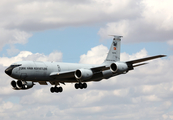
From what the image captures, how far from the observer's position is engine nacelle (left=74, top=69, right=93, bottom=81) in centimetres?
5802

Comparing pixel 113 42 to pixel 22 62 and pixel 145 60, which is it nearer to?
pixel 145 60

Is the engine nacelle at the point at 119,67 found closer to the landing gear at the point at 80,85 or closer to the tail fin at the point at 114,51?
the landing gear at the point at 80,85

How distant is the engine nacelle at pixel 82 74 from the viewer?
58.0 m

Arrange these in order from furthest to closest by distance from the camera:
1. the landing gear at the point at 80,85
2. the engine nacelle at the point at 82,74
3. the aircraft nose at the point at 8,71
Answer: the landing gear at the point at 80,85 → the engine nacelle at the point at 82,74 → the aircraft nose at the point at 8,71

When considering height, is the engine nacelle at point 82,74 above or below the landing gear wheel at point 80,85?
above

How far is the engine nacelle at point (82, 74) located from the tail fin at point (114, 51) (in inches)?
515

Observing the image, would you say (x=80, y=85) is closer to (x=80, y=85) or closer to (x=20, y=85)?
(x=80, y=85)

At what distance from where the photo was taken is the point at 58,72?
60781 mm

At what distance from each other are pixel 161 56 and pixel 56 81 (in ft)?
64.2

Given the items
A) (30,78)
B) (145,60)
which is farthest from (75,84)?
(145,60)

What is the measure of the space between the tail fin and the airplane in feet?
19.2

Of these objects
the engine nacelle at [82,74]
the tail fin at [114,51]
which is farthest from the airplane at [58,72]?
the tail fin at [114,51]

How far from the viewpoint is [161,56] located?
5262 cm

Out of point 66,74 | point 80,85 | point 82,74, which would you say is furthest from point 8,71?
point 80,85
